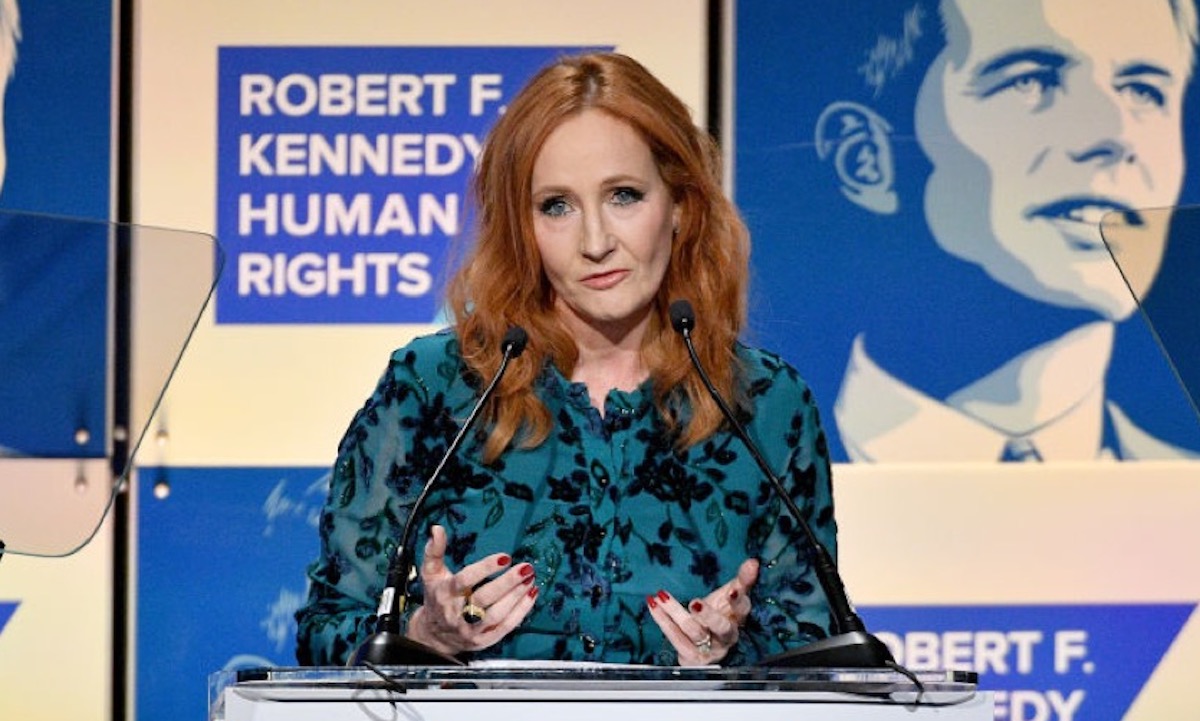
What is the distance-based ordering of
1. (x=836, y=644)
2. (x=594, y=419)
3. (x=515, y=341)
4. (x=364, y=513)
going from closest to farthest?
(x=836, y=644), (x=515, y=341), (x=364, y=513), (x=594, y=419)

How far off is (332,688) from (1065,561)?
2.61 metres

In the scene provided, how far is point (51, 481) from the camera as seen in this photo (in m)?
2.93

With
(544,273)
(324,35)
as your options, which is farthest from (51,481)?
(324,35)

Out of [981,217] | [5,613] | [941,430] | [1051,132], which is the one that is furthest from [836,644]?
[5,613]

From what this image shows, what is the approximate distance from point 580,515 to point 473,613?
402 mm

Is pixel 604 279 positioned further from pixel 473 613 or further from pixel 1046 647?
pixel 1046 647

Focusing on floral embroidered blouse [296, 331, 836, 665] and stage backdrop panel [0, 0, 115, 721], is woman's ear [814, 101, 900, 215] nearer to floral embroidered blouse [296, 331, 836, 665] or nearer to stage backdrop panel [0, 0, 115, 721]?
floral embroidered blouse [296, 331, 836, 665]

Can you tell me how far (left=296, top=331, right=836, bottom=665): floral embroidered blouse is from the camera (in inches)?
106

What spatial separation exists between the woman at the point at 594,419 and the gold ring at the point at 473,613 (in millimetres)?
184

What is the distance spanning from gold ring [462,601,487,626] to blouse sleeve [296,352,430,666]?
29cm

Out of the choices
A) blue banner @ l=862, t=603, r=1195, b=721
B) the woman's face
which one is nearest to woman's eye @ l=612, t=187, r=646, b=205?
the woman's face

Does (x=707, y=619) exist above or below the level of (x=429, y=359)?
below

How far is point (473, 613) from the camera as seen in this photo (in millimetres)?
2404

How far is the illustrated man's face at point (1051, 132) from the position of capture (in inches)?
163
